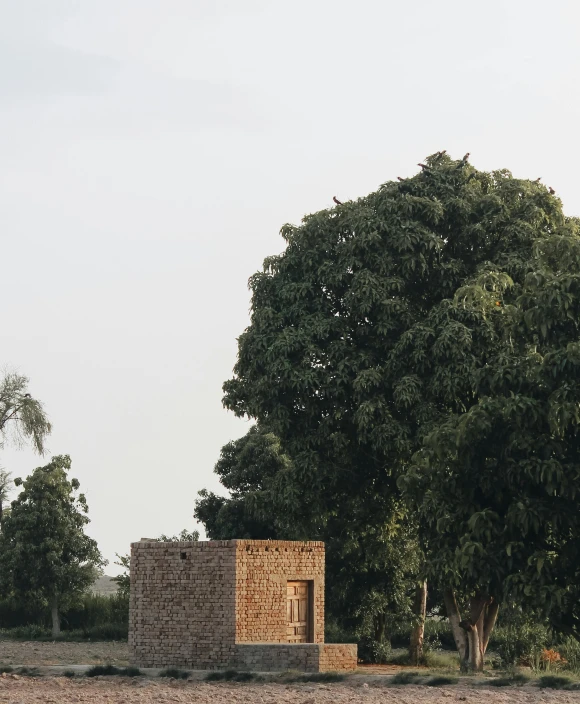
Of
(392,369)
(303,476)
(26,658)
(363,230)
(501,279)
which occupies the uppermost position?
(363,230)

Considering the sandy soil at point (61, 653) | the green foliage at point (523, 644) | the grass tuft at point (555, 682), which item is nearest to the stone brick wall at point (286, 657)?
the sandy soil at point (61, 653)

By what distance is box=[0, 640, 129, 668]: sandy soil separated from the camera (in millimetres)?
29109

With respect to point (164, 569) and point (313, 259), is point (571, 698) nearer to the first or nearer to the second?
point (164, 569)

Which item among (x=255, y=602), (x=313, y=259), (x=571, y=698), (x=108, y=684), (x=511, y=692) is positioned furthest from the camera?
(x=313, y=259)

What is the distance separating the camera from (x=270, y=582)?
27125 millimetres

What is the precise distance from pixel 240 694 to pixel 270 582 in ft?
21.3

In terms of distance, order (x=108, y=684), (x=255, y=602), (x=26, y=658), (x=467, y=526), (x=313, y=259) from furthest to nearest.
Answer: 1. (x=26, y=658)
2. (x=313, y=259)
3. (x=255, y=602)
4. (x=108, y=684)
5. (x=467, y=526)

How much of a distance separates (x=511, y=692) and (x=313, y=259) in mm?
12261

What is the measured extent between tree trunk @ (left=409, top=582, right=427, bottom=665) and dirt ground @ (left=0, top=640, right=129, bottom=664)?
8.79 meters

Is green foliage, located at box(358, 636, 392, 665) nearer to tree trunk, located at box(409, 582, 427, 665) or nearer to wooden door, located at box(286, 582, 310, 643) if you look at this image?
tree trunk, located at box(409, 582, 427, 665)

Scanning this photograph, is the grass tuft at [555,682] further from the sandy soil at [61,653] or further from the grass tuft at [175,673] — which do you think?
the sandy soil at [61,653]

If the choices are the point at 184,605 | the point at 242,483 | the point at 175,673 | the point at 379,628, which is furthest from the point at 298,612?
the point at 242,483

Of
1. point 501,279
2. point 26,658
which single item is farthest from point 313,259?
point 26,658

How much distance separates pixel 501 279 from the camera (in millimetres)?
24266
